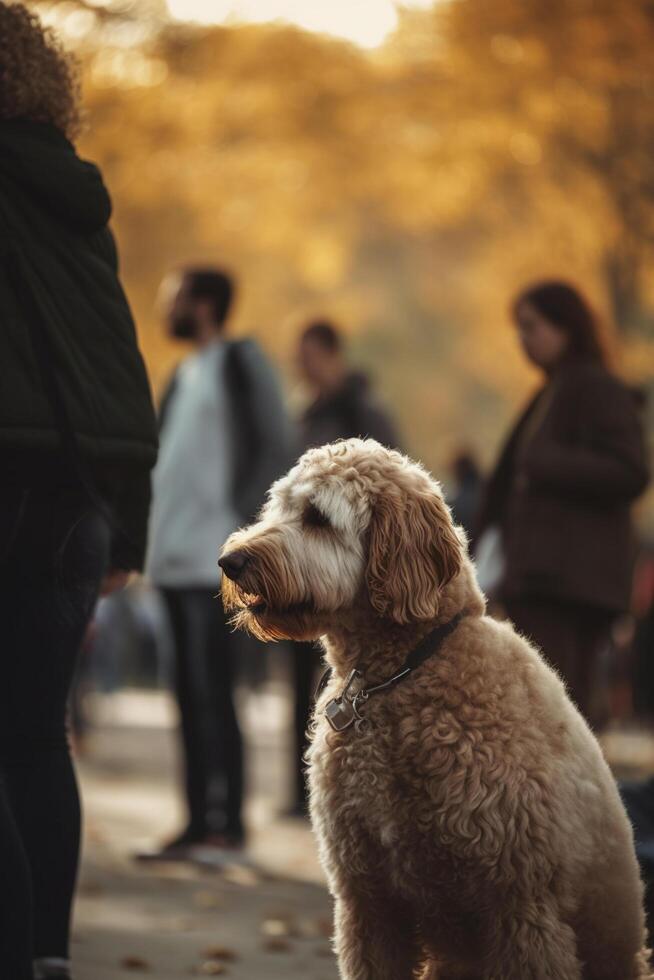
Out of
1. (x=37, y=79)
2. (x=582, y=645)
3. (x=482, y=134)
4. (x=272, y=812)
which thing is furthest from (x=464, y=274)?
(x=37, y=79)

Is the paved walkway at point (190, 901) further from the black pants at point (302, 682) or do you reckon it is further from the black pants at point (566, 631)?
the black pants at point (566, 631)

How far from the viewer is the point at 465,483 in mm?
13609

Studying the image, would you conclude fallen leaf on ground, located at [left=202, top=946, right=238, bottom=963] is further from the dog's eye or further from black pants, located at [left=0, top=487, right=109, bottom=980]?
the dog's eye

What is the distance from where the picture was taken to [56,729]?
149 inches

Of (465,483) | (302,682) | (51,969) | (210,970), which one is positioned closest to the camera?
(51,969)

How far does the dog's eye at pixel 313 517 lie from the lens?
369 cm

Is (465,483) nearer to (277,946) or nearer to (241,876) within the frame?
(241,876)

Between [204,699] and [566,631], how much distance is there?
1.91 m

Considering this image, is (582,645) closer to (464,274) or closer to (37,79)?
(37,79)

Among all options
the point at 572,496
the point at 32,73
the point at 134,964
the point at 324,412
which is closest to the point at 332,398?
the point at 324,412

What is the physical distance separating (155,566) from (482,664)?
3598mm

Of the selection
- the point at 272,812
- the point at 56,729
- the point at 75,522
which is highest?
the point at 75,522

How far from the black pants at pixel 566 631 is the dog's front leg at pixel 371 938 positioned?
7.84 feet

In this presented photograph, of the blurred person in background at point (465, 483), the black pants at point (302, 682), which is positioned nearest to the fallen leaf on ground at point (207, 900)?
the black pants at point (302, 682)
